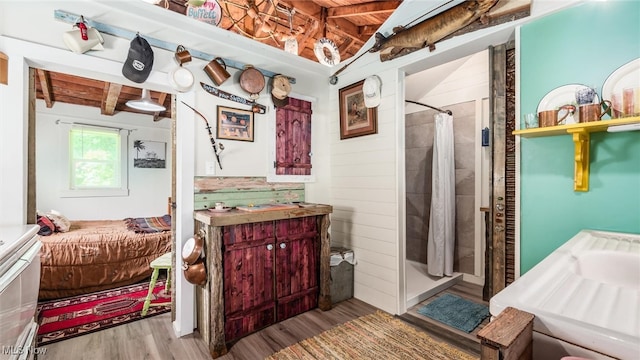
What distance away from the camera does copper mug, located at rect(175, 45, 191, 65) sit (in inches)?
86.0

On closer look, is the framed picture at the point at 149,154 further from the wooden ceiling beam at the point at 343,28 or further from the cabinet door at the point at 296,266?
the cabinet door at the point at 296,266

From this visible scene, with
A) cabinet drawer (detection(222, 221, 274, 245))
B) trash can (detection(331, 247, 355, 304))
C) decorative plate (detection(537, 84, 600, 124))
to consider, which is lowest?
trash can (detection(331, 247, 355, 304))

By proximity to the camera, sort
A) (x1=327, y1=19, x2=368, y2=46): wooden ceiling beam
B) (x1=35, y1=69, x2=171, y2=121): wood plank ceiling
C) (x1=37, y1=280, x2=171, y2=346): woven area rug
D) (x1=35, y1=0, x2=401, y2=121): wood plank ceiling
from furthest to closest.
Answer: (x1=35, y1=69, x2=171, y2=121): wood plank ceiling → (x1=327, y1=19, x2=368, y2=46): wooden ceiling beam → (x1=35, y1=0, x2=401, y2=121): wood plank ceiling → (x1=37, y1=280, x2=171, y2=346): woven area rug

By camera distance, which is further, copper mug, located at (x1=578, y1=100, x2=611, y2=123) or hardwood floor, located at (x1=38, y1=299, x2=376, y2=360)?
hardwood floor, located at (x1=38, y1=299, x2=376, y2=360)

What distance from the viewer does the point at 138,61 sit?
6.39 feet

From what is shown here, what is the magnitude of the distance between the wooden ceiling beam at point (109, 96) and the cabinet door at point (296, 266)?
2.84 metres

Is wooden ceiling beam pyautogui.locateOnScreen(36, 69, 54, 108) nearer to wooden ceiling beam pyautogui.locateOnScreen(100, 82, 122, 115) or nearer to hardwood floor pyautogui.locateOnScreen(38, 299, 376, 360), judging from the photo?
wooden ceiling beam pyautogui.locateOnScreen(100, 82, 122, 115)

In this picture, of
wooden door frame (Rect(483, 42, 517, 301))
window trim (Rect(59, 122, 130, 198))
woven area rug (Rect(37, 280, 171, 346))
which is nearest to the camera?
wooden door frame (Rect(483, 42, 517, 301))

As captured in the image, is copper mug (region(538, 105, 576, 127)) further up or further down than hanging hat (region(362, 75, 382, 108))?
further down

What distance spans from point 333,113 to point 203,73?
1.41 m

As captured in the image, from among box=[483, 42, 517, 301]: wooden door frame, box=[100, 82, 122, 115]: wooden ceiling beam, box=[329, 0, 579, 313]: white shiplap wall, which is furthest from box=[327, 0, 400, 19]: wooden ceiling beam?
box=[100, 82, 122, 115]: wooden ceiling beam

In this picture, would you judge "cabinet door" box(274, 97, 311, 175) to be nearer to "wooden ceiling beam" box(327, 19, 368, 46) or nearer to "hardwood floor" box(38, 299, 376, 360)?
"wooden ceiling beam" box(327, 19, 368, 46)

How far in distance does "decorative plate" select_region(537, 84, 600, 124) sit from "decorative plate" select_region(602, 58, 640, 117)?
2.2 inches

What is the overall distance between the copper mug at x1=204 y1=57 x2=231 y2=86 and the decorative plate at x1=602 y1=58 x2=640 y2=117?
251 cm
